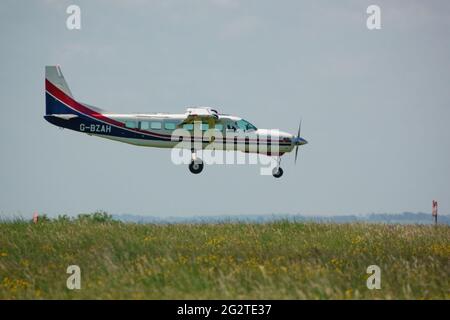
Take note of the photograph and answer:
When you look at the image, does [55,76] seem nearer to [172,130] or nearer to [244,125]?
[172,130]

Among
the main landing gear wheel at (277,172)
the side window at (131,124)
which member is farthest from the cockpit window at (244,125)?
the side window at (131,124)

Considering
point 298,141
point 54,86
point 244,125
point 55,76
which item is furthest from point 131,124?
point 298,141

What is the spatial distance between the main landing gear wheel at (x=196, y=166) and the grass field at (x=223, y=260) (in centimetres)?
1082

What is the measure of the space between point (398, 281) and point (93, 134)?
82.9ft

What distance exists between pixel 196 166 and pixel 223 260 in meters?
19.3

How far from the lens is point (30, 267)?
19578mm

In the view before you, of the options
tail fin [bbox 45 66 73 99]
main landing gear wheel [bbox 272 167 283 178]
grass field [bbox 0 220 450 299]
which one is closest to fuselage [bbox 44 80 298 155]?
main landing gear wheel [bbox 272 167 283 178]

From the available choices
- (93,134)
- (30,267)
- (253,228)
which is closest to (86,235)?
(30,267)

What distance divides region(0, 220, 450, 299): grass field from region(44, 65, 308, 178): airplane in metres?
10.5

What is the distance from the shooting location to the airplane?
122 ft

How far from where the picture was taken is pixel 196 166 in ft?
125

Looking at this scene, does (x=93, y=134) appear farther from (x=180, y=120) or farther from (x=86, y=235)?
(x=86, y=235)

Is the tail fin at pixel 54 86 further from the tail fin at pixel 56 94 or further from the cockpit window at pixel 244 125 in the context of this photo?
the cockpit window at pixel 244 125

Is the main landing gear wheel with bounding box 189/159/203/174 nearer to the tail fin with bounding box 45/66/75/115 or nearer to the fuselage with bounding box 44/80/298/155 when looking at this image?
the fuselage with bounding box 44/80/298/155
